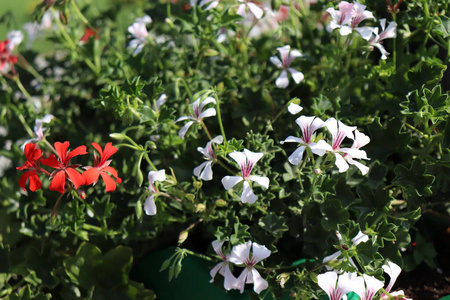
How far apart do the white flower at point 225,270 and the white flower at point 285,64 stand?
18.4 inches

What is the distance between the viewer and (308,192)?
1.41 m

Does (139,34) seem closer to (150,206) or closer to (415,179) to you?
(150,206)

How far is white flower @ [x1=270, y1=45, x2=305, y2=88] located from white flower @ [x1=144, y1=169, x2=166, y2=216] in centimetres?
44

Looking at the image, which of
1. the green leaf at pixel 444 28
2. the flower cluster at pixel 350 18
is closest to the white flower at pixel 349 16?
the flower cluster at pixel 350 18

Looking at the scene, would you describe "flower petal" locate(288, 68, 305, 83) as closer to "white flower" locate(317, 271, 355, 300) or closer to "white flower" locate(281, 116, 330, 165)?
"white flower" locate(281, 116, 330, 165)

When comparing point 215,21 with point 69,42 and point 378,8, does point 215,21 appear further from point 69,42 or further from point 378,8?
point 69,42

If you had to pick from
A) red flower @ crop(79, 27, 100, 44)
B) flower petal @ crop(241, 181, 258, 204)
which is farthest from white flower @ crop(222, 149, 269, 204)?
red flower @ crop(79, 27, 100, 44)

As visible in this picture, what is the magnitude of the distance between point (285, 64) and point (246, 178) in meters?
0.45

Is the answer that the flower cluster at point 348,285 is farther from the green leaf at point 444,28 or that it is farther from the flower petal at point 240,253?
the green leaf at point 444,28

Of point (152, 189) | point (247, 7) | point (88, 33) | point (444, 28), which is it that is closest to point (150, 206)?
point (152, 189)

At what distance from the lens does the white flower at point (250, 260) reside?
132 cm

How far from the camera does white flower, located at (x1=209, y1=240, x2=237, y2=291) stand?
4.41ft

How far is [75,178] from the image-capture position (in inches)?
50.4

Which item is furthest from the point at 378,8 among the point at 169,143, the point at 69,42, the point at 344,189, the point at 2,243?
the point at 2,243
